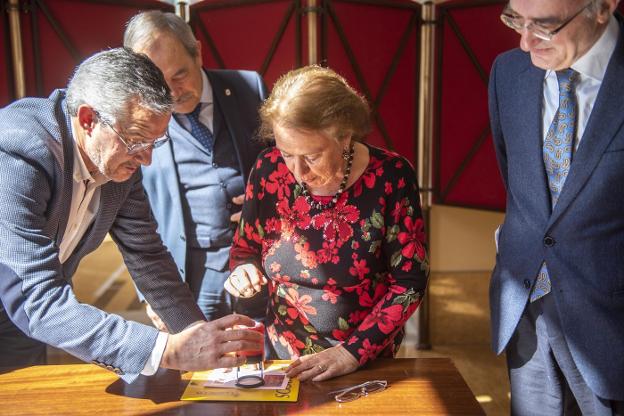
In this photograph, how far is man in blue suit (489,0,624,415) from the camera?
175 centimetres

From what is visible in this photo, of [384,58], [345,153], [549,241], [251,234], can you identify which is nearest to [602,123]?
[549,241]

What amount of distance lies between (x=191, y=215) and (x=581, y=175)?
5.19ft

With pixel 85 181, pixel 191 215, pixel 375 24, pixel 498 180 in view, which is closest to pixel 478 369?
pixel 498 180

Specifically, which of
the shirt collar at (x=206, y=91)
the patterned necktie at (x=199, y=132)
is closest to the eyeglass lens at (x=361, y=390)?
the patterned necktie at (x=199, y=132)

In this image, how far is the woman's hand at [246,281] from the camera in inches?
86.2

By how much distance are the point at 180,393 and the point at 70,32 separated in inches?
119

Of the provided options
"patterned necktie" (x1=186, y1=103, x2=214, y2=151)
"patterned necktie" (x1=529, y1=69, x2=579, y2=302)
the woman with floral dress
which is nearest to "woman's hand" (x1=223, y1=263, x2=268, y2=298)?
the woman with floral dress

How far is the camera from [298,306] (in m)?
2.18

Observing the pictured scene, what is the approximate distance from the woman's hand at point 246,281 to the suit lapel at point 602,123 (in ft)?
3.34

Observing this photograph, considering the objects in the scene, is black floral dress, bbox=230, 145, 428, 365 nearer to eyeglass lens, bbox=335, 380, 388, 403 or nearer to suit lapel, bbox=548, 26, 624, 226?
eyeglass lens, bbox=335, 380, 388, 403

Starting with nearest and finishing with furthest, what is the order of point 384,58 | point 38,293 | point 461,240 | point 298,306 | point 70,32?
point 38,293
point 298,306
point 70,32
point 384,58
point 461,240

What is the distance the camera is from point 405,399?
180cm

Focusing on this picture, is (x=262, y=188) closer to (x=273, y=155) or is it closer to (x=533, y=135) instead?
(x=273, y=155)

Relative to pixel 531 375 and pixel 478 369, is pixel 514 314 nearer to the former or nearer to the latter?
pixel 531 375
